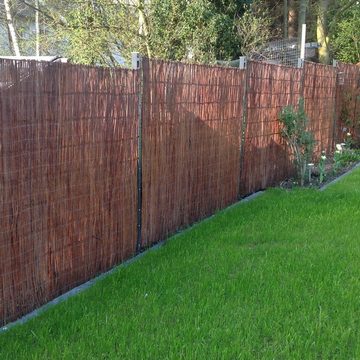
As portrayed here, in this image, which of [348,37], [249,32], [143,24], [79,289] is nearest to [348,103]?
[249,32]

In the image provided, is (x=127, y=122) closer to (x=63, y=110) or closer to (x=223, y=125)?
(x=63, y=110)

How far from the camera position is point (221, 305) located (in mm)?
4066

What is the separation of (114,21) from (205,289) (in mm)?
11367

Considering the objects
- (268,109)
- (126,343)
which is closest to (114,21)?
(268,109)

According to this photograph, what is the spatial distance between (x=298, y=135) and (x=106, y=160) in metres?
4.71

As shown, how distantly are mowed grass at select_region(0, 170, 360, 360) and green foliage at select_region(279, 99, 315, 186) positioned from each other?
9.27ft

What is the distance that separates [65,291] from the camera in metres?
4.39

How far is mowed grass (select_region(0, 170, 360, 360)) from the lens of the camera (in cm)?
342

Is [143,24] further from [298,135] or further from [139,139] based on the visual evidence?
[139,139]

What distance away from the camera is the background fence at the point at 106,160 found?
3803 millimetres

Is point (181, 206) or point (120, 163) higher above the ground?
point (120, 163)

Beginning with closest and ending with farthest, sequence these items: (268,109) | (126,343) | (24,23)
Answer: (126,343)
(268,109)
(24,23)

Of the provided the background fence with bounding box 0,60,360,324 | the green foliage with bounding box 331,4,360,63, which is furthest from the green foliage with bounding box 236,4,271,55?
the green foliage with bounding box 331,4,360,63

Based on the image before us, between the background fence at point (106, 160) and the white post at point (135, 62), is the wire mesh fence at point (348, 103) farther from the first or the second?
the white post at point (135, 62)
